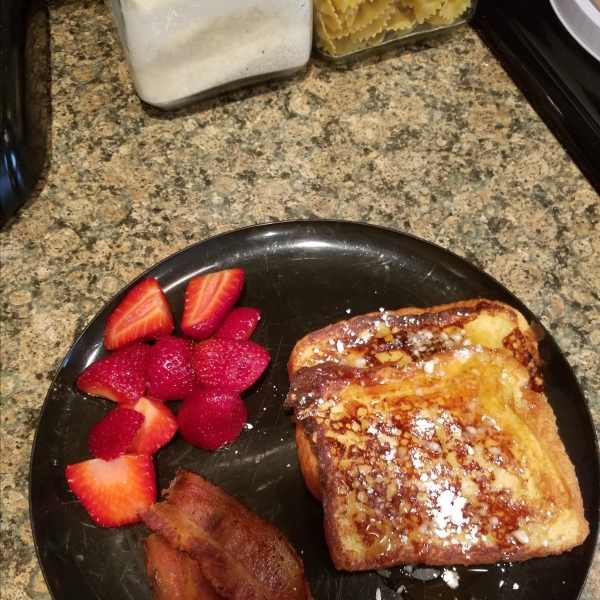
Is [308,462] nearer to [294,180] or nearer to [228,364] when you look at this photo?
[228,364]

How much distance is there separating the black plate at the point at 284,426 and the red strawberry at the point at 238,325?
0.04 meters

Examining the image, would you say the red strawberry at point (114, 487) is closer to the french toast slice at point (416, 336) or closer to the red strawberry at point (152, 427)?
the red strawberry at point (152, 427)

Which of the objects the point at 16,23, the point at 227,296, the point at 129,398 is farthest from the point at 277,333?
the point at 16,23

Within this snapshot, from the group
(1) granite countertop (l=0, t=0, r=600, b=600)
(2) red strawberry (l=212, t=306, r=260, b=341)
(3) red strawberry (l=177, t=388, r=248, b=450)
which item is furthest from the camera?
(1) granite countertop (l=0, t=0, r=600, b=600)

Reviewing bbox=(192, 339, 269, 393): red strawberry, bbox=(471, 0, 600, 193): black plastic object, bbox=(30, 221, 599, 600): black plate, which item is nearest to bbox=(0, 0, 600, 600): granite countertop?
bbox=(471, 0, 600, 193): black plastic object

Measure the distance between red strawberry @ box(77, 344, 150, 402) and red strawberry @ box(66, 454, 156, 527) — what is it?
0.12 metres

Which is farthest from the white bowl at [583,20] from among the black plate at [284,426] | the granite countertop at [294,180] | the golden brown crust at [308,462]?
the golden brown crust at [308,462]

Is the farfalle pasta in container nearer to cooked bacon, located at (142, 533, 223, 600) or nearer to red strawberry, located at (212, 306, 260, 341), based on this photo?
red strawberry, located at (212, 306, 260, 341)

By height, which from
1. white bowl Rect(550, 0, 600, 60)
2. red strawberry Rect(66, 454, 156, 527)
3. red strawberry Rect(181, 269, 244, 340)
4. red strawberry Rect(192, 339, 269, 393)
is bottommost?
red strawberry Rect(66, 454, 156, 527)

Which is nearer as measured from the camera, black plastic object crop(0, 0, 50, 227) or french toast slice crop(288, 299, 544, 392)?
french toast slice crop(288, 299, 544, 392)

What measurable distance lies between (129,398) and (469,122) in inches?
45.7

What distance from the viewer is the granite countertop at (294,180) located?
1.41 meters

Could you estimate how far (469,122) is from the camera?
5.41 ft

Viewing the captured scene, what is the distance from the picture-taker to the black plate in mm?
1062
